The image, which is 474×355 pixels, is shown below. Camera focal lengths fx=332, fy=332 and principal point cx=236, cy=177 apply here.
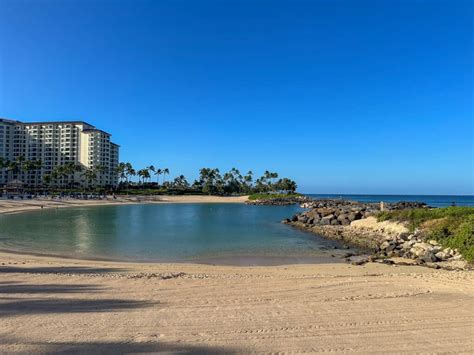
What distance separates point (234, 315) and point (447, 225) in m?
18.8

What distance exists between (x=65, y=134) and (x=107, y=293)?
148 meters

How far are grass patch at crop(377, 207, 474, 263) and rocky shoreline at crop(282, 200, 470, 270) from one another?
0.42m

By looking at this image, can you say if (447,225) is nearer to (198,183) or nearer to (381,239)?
(381,239)

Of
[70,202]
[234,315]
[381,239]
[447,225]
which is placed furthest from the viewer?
[70,202]

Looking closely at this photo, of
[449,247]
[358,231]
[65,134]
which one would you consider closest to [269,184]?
[65,134]

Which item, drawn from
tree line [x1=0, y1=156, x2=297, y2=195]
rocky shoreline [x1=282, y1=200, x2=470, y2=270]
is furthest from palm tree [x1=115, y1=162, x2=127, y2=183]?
rocky shoreline [x1=282, y1=200, x2=470, y2=270]

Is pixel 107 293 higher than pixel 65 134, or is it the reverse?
pixel 65 134

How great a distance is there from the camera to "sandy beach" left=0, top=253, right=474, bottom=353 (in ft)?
17.8

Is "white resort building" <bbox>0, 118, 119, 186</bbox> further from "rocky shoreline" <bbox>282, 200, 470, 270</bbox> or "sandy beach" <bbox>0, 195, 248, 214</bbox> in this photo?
"rocky shoreline" <bbox>282, 200, 470, 270</bbox>

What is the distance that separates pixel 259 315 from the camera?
22.7ft

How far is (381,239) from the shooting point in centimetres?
2469

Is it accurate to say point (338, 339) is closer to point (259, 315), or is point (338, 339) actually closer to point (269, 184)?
point (259, 315)

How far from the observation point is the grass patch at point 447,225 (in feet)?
53.4

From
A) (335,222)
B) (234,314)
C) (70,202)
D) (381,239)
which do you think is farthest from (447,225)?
(70,202)
